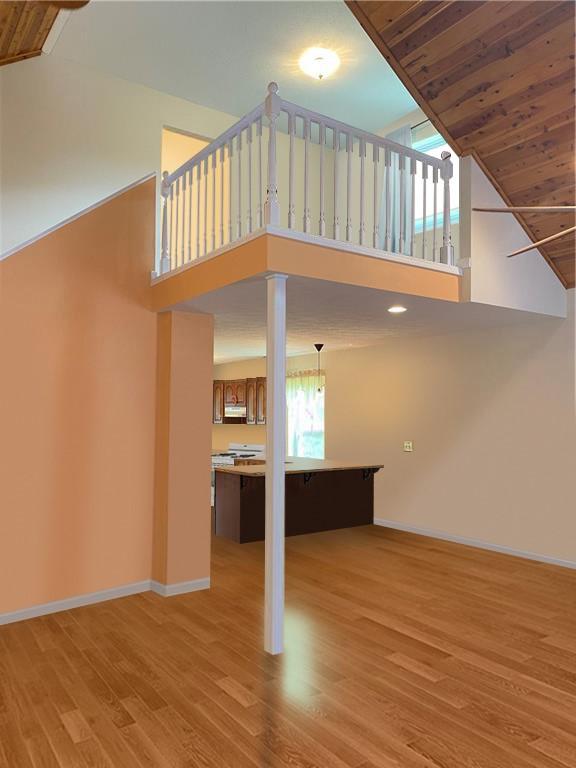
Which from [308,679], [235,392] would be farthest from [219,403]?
[308,679]

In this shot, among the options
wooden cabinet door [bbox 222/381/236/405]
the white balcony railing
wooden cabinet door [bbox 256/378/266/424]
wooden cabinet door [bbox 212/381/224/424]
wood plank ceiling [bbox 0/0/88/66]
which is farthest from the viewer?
wooden cabinet door [bbox 212/381/224/424]

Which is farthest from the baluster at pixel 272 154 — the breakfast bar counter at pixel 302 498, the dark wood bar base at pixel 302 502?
the dark wood bar base at pixel 302 502

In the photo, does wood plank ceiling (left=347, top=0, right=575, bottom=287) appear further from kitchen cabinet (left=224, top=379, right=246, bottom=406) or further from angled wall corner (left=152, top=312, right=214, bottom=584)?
kitchen cabinet (left=224, top=379, right=246, bottom=406)

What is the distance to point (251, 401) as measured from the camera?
30.3 feet

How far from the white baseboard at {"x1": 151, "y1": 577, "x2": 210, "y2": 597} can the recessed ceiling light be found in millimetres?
4810

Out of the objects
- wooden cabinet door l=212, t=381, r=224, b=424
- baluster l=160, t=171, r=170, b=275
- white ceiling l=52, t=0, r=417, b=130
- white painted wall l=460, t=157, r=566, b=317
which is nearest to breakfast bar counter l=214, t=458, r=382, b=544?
baluster l=160, t=171, r=170, b=275

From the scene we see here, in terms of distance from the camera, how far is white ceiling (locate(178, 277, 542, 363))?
393 centimetres

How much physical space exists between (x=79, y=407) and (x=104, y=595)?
54.7 inches

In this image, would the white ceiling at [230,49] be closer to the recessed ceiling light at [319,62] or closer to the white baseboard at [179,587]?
the recessed ceiling light at [319,62]

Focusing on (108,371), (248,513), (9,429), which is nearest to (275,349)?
(108,371)

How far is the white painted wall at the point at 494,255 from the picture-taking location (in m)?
4.43

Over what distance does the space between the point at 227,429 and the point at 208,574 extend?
560 centimetres

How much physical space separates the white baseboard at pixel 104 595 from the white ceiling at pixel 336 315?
2.12 meters

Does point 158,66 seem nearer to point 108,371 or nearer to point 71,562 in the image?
point 108,371
